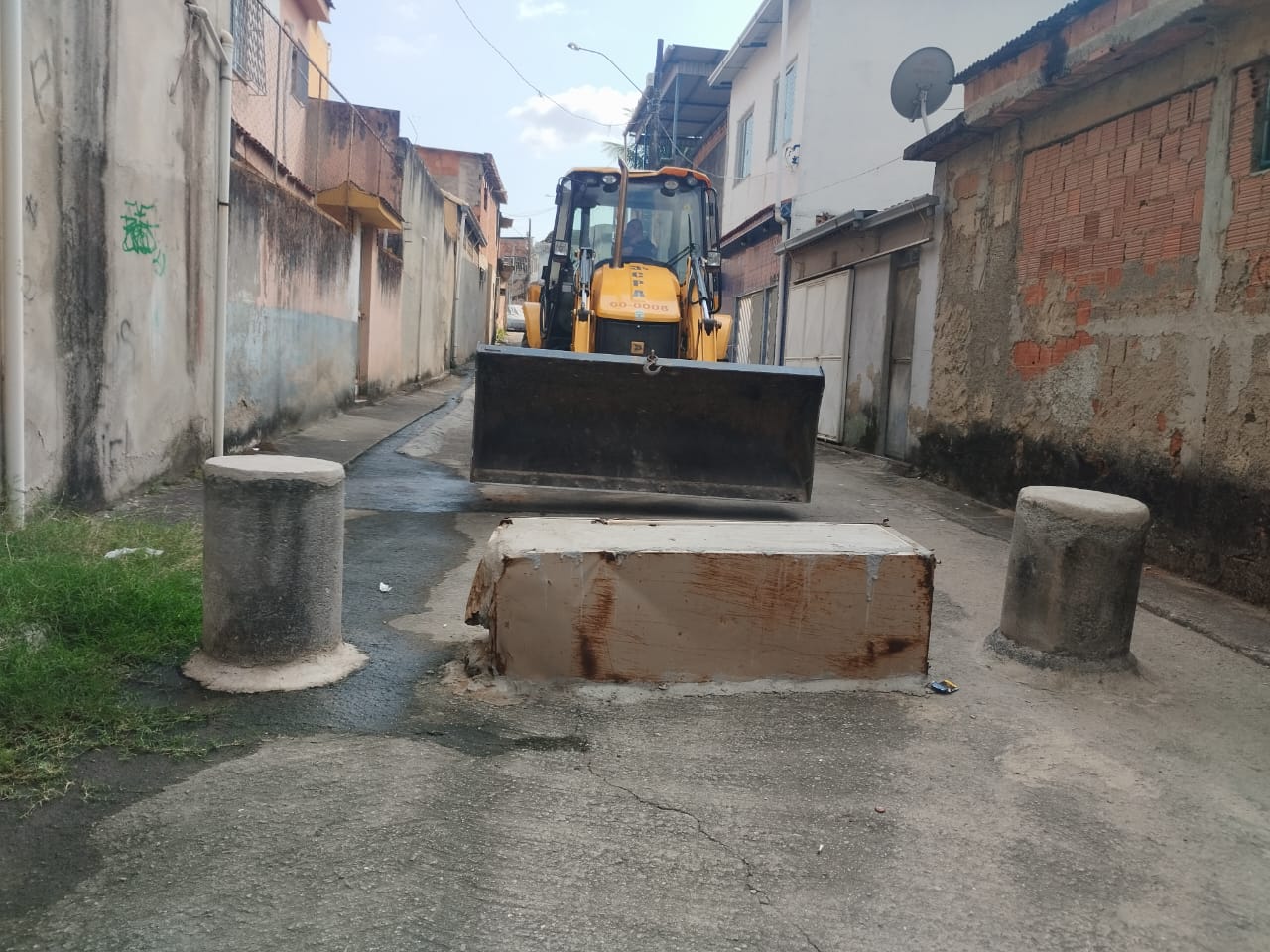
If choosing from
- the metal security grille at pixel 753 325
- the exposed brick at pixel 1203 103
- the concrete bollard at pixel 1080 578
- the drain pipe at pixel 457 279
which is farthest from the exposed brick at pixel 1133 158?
the drain pipe at pixel 457 279

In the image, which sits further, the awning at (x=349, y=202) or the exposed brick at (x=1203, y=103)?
the awning at (x=349, y=202)

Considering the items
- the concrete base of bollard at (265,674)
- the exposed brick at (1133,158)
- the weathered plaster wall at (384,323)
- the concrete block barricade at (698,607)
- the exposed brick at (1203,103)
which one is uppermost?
the exposed brick at (1203,103)

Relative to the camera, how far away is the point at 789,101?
57.5 ft

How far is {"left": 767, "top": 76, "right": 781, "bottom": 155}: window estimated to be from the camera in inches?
715

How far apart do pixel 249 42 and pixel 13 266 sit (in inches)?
231

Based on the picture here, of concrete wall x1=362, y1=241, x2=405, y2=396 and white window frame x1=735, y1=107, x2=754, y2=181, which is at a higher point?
white window frame x1=735, y1=107, x2=754, y2=181

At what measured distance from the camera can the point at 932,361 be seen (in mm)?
10383

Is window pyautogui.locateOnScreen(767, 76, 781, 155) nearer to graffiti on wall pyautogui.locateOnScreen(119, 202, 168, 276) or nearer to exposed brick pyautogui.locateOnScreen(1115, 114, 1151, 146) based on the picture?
exposed brick pyautogui.locateOnScreen(1115, 114, 1151, 146)

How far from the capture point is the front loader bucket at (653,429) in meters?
7.12

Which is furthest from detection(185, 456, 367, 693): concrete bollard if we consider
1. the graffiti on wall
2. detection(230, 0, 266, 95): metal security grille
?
detection(230, 0, 266, 95): metal security grille

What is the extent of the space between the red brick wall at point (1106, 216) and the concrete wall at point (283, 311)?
6767 millimetres

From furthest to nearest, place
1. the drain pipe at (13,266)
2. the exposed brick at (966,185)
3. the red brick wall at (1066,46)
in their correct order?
the exposed brick at (966,185) → the red brick wall at (1066,46) → the drain pipe at (13,266)

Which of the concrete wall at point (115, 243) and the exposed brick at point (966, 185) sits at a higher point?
the exposed brick at point (966, 185)

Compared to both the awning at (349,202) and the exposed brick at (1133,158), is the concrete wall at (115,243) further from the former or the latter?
the exposed brick at (1133,158)
